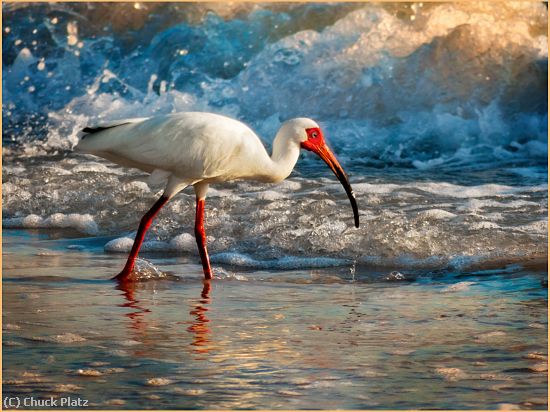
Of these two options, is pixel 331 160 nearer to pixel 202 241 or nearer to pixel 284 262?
pixel 284 262

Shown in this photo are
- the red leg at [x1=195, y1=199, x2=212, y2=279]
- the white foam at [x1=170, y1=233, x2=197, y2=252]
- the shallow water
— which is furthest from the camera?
the white foam at [x1=170, y1=233, x2=197, y2=252]

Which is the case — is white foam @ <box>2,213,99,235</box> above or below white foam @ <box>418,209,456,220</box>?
below

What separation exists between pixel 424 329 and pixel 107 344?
1.60 metres

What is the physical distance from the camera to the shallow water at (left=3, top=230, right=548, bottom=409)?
539 centimetres

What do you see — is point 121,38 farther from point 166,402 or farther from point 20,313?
point 166,402

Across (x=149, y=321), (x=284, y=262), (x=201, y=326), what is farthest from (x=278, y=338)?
(x=284, y=262)

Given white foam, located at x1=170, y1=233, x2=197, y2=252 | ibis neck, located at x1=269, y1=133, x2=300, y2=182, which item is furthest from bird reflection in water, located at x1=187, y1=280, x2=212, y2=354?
white foam, located at x1=170, y1=233, x2=197, y2=252

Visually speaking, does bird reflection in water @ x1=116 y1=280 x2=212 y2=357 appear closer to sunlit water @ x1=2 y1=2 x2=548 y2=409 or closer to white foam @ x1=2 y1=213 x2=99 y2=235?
sunlit water @ x1=2 y1=2 x2=548 y2=409

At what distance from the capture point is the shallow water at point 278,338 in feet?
17.7

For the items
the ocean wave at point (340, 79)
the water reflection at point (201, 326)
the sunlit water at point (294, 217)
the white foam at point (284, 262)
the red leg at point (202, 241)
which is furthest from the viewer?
the ocean wave at point (340, 79)

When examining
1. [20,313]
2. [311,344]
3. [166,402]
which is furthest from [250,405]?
[20,313]

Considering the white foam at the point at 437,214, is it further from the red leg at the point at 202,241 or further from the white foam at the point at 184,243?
the red leg at the point at 202,241

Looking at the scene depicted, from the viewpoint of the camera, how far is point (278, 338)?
6449mm

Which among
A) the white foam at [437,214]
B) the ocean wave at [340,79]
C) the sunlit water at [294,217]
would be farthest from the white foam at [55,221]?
the ocean wave at [340,79]
